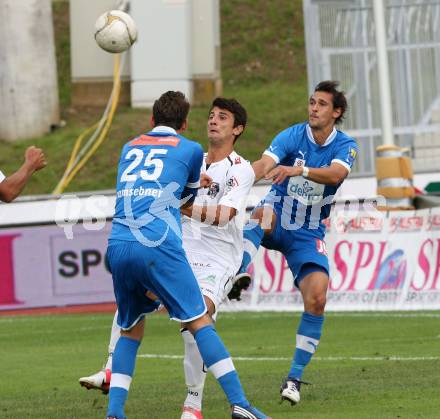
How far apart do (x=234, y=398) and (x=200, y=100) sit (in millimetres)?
22409

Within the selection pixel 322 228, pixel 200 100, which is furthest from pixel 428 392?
pixel 200 100

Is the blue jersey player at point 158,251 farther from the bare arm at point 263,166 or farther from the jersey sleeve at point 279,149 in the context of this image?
the jersey sleeve at point 279,149

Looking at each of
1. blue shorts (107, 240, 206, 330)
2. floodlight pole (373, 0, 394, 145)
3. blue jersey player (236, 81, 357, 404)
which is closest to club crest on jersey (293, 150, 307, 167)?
blue jersey player (236, 81, 357, 404)

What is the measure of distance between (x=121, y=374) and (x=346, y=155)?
303 cm

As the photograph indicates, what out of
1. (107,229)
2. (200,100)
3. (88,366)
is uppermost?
(200,100)

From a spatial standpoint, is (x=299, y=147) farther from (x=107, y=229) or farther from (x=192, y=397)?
(x=107, y=229)

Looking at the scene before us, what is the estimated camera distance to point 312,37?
22.7 metres

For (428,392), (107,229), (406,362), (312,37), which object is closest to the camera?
(428,392)

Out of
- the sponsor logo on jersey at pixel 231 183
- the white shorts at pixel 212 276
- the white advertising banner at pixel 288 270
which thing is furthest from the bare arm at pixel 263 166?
the white advertising banner at pixel 288 270

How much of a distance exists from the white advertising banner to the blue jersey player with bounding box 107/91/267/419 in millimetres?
8902

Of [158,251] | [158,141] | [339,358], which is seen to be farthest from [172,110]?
[339,358]

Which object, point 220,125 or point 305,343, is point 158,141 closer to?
point 220,125

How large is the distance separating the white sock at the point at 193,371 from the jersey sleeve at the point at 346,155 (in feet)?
7.44

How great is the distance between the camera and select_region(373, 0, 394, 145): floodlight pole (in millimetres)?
19484
